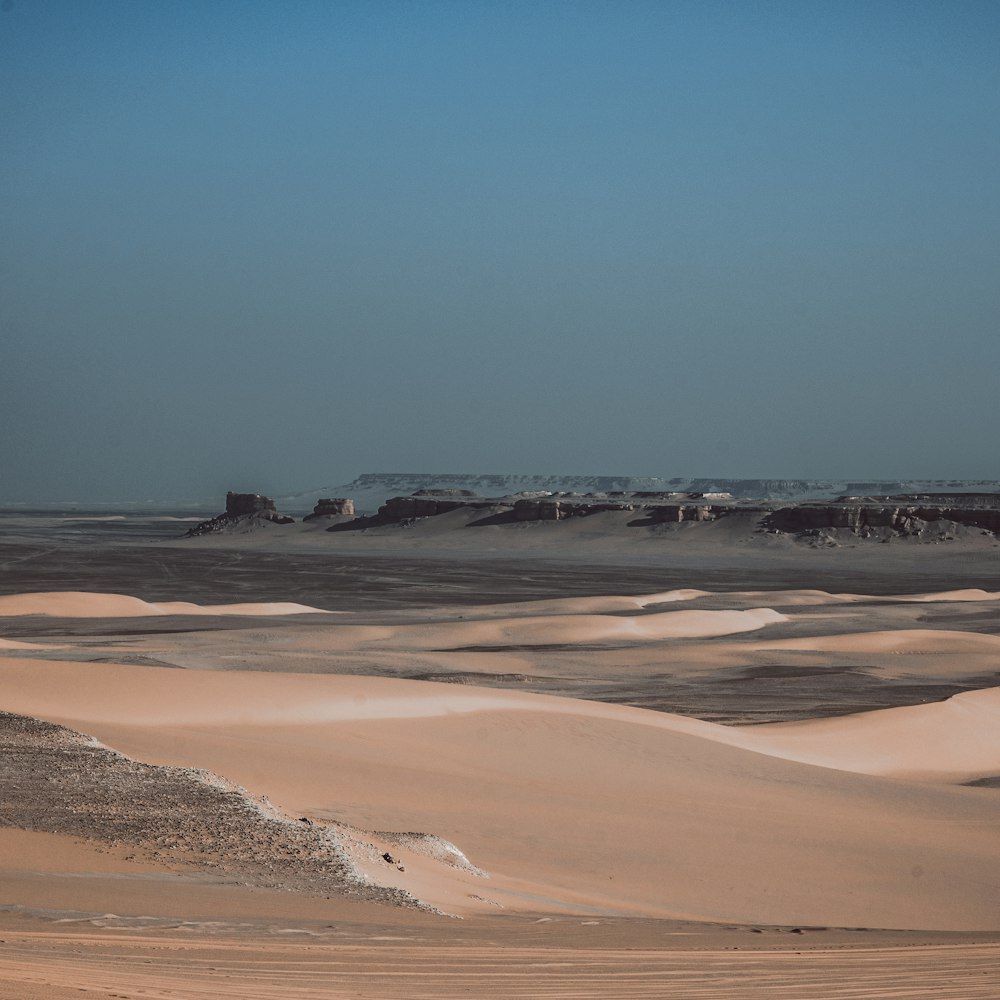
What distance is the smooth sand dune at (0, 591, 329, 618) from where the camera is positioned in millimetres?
35469

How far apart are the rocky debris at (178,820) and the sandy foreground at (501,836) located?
0.10ft

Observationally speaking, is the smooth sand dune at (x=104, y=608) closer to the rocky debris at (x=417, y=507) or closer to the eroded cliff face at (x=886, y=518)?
the eroded cliff face at (x=886, y=518)

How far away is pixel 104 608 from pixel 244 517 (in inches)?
2271

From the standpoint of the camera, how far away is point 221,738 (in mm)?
12773

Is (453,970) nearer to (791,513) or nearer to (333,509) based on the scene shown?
(791,513)

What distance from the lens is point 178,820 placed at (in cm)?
820

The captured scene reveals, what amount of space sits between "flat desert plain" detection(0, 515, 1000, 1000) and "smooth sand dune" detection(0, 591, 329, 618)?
7.10 meters

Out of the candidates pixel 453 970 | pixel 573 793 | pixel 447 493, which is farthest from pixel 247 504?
pixel 453 970

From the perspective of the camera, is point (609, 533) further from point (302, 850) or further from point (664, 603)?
point (302, 850)

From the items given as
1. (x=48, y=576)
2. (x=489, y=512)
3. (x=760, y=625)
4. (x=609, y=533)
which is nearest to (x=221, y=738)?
(x=760, y=625)

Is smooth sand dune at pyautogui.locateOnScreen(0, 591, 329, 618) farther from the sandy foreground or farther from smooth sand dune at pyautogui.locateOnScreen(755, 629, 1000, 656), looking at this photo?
smooth sand dune at pyautogui.locateOnScreen(755, 629, 1000, 656)

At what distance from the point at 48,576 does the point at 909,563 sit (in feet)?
137

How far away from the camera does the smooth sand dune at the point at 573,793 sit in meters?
8.92

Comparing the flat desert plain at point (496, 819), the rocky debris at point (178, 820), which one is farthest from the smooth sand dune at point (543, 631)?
the rocky debris at point (178, 820)
